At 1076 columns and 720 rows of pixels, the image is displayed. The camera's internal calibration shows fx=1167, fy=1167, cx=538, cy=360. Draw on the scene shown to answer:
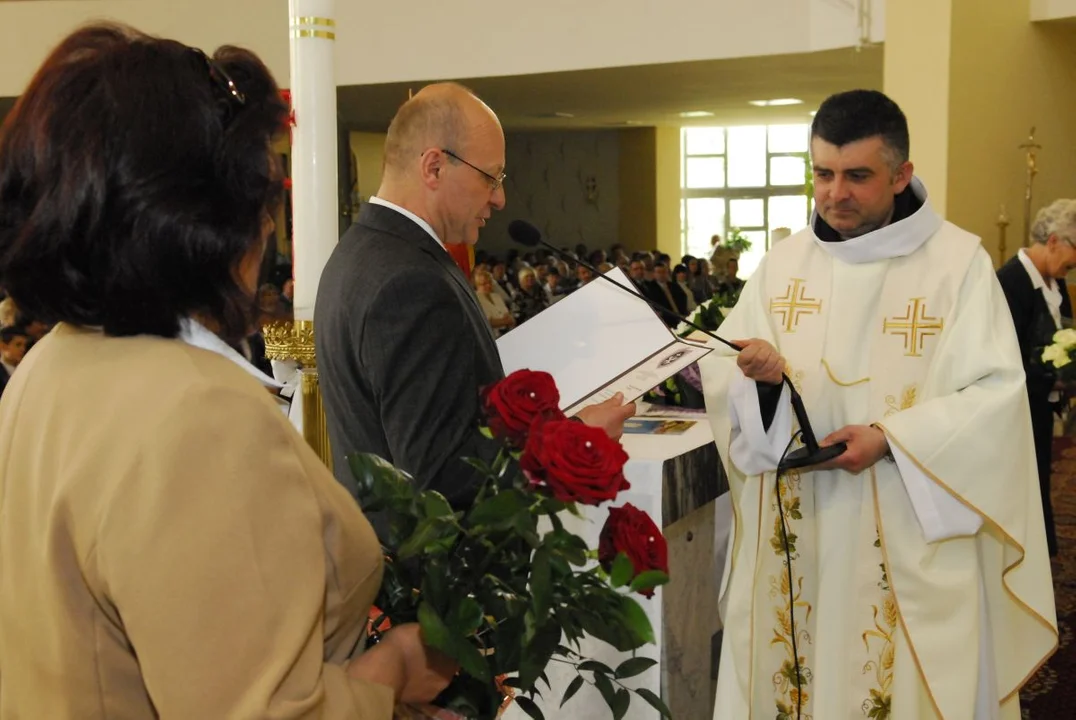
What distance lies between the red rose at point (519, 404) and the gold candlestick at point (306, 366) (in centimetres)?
149

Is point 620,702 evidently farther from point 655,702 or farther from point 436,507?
point 436,507

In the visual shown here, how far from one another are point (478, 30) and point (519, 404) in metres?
10.0

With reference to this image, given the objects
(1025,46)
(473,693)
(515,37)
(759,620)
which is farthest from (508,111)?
(473,693)

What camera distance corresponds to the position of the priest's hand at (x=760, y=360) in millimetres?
2619

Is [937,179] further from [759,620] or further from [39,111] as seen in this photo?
[39,111]

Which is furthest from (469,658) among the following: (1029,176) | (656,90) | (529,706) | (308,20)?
(656,90)

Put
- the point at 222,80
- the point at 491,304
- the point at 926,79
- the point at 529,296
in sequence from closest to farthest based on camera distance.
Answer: the point at 222,80
the point at 926,79
the point at 491,304
the point at 529,296

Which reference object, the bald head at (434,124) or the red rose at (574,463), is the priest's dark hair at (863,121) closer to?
the bald head at (434,124)

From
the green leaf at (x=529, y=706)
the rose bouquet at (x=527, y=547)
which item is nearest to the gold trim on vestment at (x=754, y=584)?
the green leaf at (x=529, y=706)

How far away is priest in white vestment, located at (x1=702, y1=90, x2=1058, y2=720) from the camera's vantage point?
8.50 feet

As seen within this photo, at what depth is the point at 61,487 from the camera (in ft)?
3.44

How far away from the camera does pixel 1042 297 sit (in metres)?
5.59

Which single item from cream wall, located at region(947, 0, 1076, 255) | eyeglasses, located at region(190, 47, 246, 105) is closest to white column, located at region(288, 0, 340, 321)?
eyeglasses, located at region(190, 47, 246, 105)

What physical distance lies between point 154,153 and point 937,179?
7.41 m
